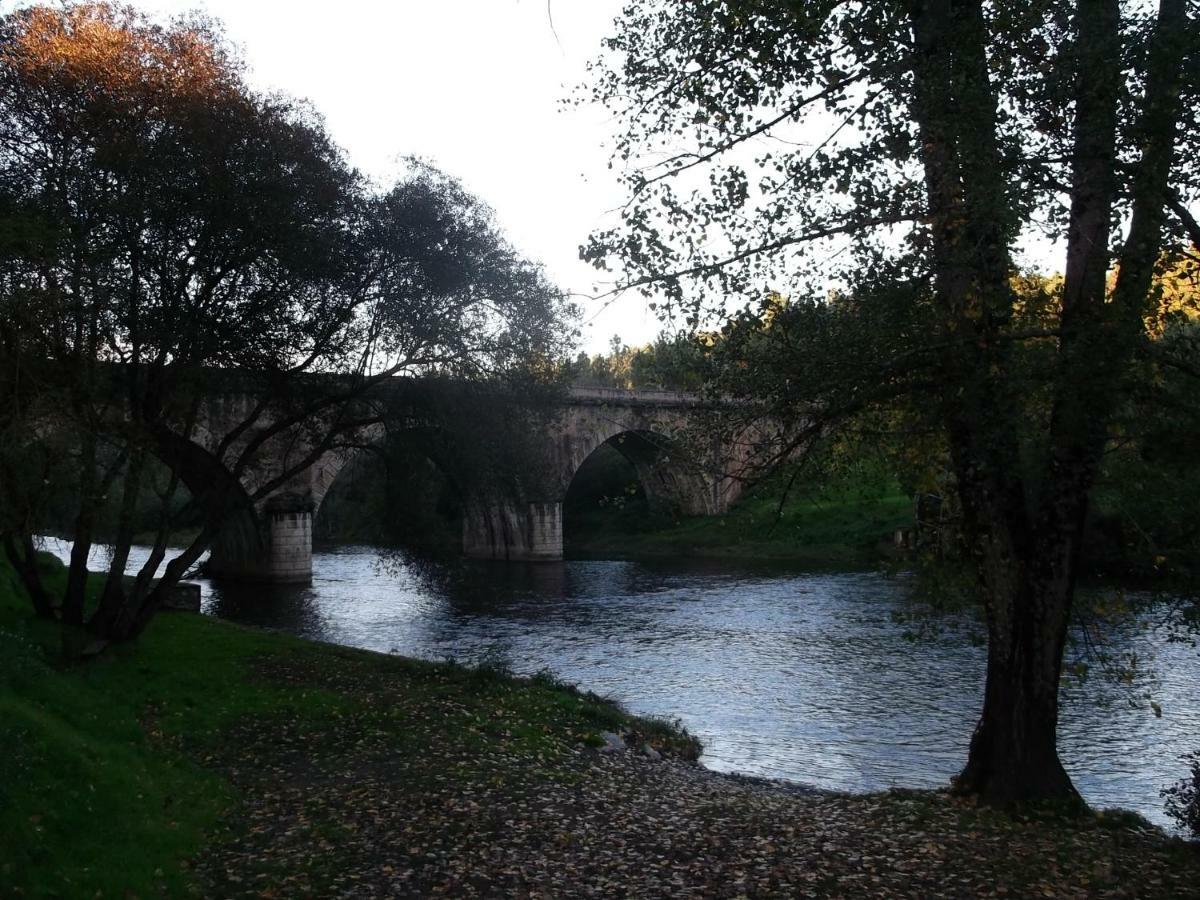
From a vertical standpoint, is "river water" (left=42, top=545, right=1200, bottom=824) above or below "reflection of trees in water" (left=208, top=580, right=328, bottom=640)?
below

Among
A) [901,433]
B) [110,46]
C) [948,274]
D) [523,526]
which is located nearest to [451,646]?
[110,46]

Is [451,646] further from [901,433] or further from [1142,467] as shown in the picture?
[1142,467]

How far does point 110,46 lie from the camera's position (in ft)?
55.9

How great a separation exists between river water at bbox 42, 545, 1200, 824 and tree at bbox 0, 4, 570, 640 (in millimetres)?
5169

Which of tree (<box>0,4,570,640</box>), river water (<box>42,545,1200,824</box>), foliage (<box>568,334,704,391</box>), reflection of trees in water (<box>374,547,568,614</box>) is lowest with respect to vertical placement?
Result: river water (<box>42,545,1200,824</box>)

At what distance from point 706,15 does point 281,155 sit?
10.3 m

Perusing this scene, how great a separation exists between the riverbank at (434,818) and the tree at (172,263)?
365cm

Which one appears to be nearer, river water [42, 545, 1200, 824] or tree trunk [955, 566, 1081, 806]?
tree trunk [955, 566, 1081, 806]

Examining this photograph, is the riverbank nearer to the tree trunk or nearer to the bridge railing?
the tree trunk

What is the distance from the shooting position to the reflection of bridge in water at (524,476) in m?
12.2

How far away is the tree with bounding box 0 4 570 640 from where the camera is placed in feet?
53.9

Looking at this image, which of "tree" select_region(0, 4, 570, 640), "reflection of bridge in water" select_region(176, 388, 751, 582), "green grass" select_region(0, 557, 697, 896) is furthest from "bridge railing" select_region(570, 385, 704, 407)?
"tree" select_region(0, 4, 570, 640)

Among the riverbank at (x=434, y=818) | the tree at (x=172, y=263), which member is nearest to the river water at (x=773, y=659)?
the riverbank at (x=434, y=818)

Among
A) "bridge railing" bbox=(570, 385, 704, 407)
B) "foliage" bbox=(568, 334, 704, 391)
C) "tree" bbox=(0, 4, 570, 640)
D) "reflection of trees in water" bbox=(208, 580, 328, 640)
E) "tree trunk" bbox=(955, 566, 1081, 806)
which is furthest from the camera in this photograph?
"bridge railing" bbox=(570, 385, 704, 407)
